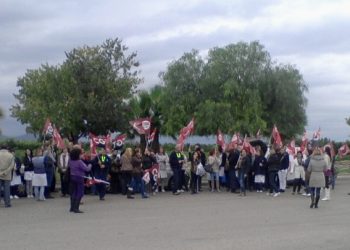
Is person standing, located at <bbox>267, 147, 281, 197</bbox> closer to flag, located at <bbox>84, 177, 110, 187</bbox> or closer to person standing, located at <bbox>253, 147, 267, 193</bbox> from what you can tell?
person standing, located at <bbox>253, 147, 267, 193</bbox>

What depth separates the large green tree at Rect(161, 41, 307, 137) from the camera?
157ft

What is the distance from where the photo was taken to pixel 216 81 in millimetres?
49750

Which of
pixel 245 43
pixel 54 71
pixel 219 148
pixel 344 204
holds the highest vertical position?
pixel 245 43

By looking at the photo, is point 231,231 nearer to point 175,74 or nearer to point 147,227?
point 147,227

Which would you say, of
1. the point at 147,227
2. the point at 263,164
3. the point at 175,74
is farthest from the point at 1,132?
the point at 147,227

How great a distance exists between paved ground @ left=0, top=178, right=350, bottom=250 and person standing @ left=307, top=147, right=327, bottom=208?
1.46 ft

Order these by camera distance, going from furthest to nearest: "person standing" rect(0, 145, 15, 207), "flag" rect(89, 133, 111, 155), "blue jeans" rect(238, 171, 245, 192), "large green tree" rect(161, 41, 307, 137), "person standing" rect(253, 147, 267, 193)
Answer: "large green tree" rect(161, 41, 307, 137), "person standing" rect(253, 147, 267, 193), "flag" rect(89, 133, 111, 155), "blue jeans" rect(238, 171, 245, 192), "person standing" rect(0, 145, 15, 207)

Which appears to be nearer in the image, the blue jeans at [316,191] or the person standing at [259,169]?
the blue jeans at [316,191]

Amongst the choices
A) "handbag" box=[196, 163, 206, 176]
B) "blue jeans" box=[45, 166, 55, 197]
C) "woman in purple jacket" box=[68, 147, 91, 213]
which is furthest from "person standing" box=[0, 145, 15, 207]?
"handbag" box=[196, 163, 206, 176]

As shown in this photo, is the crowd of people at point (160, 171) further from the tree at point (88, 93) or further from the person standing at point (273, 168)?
the tree at point (88, 93)

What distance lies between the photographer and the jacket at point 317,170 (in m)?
18.2

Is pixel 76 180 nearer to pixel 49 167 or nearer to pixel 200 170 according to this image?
pixel 49 167

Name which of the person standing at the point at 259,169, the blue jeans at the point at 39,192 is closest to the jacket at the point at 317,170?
the person standing at the point at 259,169

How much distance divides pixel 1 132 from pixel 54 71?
198 inches
